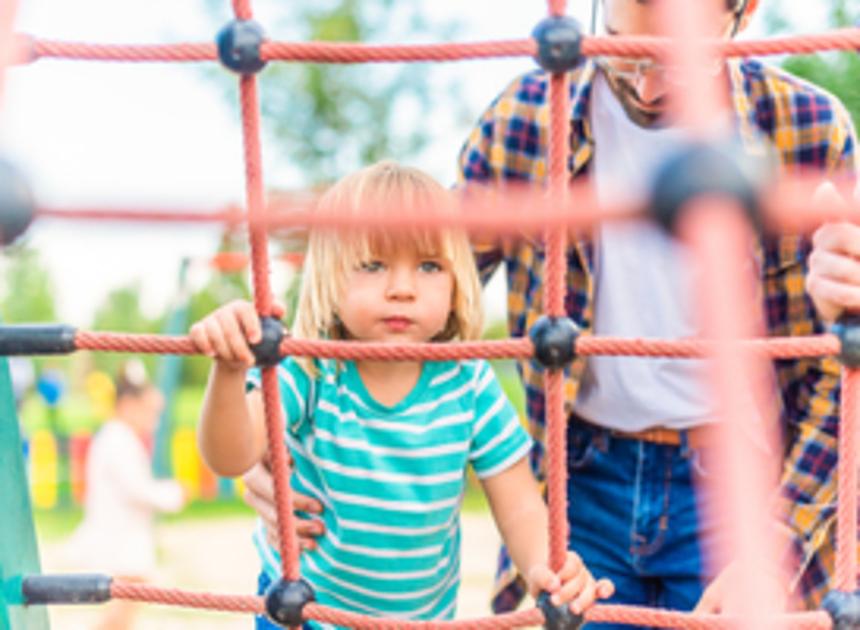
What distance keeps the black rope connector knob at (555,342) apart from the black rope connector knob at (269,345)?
0.64 ft

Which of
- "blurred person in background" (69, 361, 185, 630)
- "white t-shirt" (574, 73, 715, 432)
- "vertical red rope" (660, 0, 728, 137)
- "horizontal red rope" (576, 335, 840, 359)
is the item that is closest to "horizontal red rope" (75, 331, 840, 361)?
"horizontal red rope" (576, 335, 840, 359)

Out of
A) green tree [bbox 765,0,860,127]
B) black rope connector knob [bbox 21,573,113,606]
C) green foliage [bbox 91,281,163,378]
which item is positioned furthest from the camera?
green foliage [bbox 91,281,163,378]

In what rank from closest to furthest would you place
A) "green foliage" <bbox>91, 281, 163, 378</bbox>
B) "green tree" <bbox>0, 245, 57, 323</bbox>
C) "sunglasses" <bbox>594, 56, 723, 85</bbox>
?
"sunglasses" <bbox>594, 56, 723, 85</bbox>, "green foliage" <bbox>91, 281, 163, 378</bbox>, "green tree" <bbox>0, 245, 57, 323</bbox>

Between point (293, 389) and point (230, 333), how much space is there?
203 millimetres

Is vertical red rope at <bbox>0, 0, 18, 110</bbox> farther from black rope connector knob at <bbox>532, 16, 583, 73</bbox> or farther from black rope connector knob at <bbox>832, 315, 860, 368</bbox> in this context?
black rope connector knob at <bbox>832, 315, 860, 368</bbox>

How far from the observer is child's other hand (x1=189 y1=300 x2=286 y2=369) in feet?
2.78

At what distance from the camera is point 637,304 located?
116cm

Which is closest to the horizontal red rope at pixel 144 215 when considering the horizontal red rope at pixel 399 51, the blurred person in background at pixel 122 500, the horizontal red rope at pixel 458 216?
the horizontal red rope at pixel 458 216

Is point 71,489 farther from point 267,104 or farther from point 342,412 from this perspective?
point 342,412

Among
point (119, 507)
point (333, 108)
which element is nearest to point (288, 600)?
point (119, 507)

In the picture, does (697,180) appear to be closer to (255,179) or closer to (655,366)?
(255,179)

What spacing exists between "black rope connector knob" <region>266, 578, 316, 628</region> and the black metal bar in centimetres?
25

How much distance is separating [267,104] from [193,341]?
9.30 m

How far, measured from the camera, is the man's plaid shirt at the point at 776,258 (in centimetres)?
112
